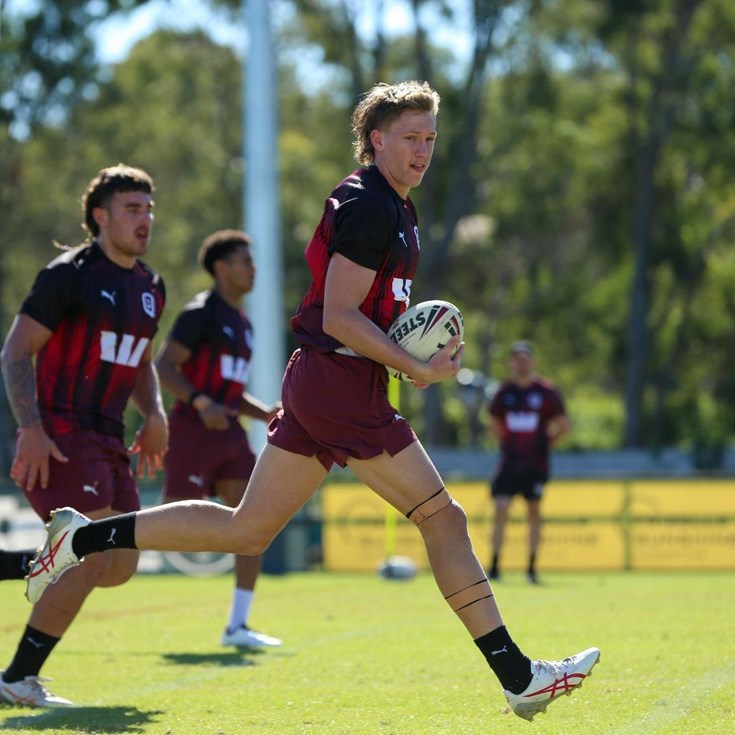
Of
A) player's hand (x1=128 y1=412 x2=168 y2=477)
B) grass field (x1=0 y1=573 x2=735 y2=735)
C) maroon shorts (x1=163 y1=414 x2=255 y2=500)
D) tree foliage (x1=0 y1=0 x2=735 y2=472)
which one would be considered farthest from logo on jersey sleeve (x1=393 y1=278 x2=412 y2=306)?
tree foliage (x1=0 y1=0 x2=735 y2=472)

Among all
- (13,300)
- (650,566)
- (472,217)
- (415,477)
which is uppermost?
(472,217)

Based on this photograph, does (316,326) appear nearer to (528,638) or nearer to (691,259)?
(528,638)

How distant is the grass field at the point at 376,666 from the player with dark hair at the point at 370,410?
1.56 feet

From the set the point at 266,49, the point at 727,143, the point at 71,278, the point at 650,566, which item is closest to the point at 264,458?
the point at 71,278

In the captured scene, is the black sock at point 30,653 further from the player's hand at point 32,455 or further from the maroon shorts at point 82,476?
the player's hand at point 32,455

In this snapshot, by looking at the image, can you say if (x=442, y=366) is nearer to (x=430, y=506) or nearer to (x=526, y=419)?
(x=430, y=506)

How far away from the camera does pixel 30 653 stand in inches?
251

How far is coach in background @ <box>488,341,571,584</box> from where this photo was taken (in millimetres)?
14852

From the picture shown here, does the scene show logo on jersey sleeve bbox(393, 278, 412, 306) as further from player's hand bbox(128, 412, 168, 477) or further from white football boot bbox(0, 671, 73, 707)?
white football boot bbox(0, 671, 73, 707)

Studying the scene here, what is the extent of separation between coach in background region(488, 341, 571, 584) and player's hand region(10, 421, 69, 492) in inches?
352

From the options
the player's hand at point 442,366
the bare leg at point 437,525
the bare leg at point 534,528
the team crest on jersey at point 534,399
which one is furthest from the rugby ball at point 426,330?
the team crest on jersey at point 534,399

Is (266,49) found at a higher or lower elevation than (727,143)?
lower

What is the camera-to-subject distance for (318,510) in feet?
59.6

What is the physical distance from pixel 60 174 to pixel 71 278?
127 ft
